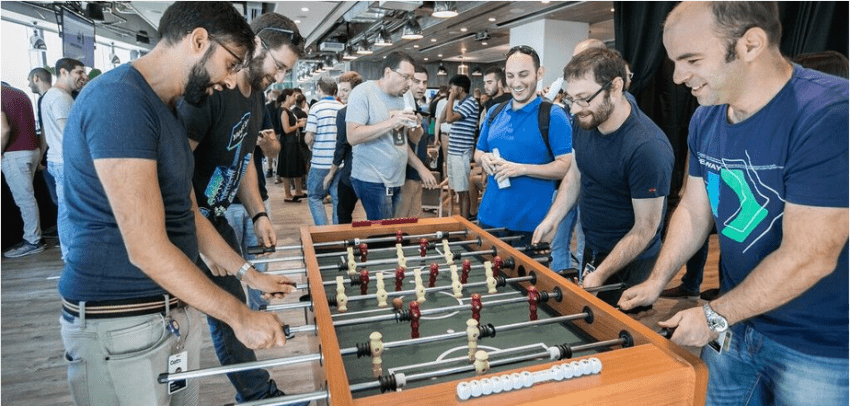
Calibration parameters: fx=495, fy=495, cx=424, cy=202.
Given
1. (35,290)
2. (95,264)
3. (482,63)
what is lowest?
(35,290)

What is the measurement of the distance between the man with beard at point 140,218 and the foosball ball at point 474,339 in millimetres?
253

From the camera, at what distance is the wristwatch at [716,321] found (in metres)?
1.17

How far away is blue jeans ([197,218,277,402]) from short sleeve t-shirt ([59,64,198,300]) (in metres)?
0.67

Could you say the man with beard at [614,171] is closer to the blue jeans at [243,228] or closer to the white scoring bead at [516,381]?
the white scoring bead at [516,381]

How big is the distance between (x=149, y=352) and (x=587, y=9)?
7.80 m

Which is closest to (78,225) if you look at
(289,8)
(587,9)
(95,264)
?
(95,264)

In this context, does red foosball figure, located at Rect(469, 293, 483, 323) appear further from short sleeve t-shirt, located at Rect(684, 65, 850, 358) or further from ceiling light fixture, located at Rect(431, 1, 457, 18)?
ceiling light fixture, located at Rect(431, 1, 457, 18)

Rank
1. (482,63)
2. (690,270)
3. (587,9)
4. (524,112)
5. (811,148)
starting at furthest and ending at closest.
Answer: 1. (482,63)
2. (587,9)
3. (690,270)
4. (524,112)
5. (811,148)

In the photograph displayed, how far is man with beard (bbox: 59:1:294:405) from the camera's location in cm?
114

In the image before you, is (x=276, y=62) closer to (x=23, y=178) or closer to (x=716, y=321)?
(x=716, y=321)

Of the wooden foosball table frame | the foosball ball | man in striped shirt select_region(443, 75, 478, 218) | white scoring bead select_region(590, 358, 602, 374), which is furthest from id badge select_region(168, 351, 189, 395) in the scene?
man in striped shirt select_region(443, 75, 478, 218)

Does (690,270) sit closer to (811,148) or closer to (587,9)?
(811,148)

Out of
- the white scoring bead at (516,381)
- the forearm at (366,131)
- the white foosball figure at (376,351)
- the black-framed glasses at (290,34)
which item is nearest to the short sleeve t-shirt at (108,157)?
the white foosball figure at (376,351)

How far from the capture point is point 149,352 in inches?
52.7
